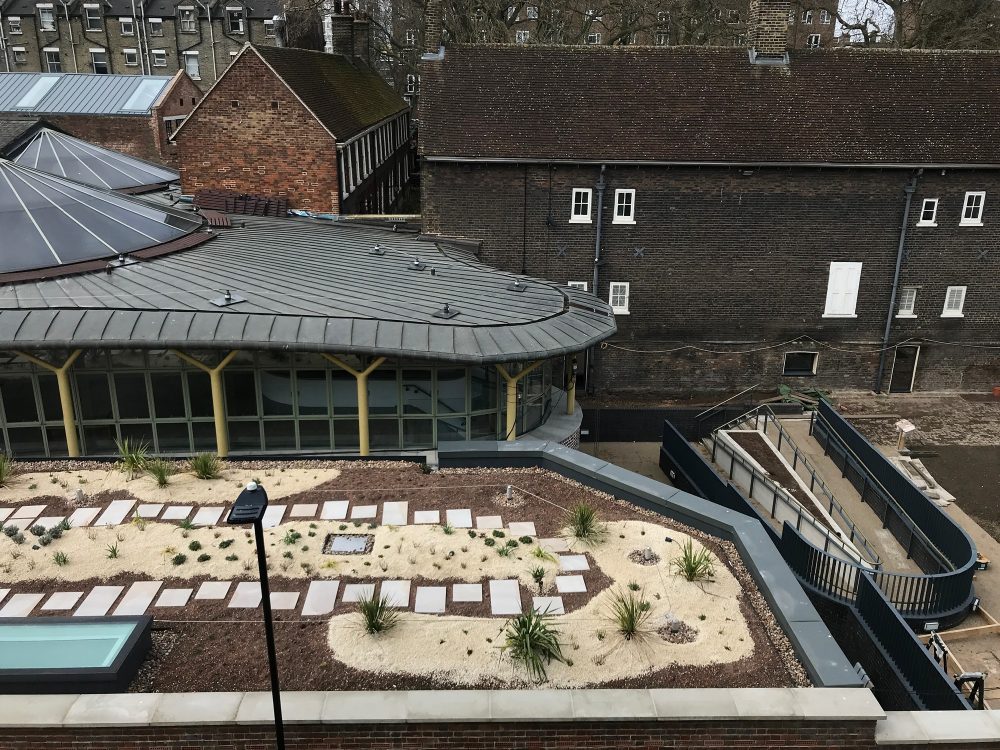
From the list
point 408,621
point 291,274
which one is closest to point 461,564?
point 408,621

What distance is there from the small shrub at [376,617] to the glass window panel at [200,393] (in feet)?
22.2

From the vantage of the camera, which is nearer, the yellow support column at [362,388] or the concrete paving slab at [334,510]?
the concrete paving slab at [334,510]

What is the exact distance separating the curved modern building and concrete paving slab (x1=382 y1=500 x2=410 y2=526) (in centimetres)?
264

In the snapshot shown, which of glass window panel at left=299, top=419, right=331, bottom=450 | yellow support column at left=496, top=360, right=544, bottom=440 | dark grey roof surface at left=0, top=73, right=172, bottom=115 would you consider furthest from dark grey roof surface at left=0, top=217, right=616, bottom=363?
dark grey roof surface at left=0, top=73, right=172, bottom=115

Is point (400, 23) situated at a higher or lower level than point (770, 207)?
higher

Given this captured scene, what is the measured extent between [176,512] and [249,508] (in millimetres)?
6279

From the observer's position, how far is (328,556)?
10852 mm

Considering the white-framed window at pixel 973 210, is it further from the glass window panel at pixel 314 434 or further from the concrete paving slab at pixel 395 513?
the concrete paving slab at pixel 395 513

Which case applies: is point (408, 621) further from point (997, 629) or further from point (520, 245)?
point (520, 245)

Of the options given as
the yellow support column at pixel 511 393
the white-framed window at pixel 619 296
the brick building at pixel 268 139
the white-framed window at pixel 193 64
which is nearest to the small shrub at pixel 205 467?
the yellow support column at pixel 511 393

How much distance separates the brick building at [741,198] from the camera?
22.9 m

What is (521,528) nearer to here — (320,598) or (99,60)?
(320,598)

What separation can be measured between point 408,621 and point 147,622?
109 inches

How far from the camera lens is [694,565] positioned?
410 inches
